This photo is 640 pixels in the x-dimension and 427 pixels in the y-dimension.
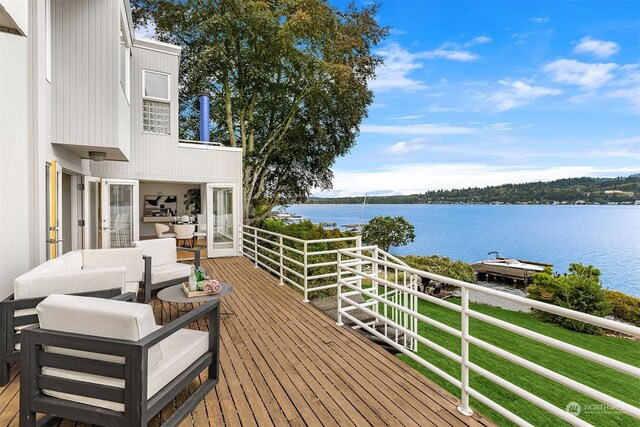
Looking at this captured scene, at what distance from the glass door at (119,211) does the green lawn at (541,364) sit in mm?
6980

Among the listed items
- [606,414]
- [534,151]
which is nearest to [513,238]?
[534,151]

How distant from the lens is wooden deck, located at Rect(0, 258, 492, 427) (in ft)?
7.61

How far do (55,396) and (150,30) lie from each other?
15.4m

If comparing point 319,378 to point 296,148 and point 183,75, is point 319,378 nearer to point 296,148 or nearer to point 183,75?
point 296,148

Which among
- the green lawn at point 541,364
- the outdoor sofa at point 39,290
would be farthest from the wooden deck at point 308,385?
the green lawn at point 541,364

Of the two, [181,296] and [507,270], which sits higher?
[181,296]

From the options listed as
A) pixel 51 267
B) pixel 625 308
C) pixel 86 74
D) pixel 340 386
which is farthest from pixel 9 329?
pixel 625 308

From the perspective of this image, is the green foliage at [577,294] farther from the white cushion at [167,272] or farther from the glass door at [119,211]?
the glass door at [119,211]

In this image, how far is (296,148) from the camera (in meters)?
15.9

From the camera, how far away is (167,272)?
5008mm

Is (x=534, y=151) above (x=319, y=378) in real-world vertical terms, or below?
above

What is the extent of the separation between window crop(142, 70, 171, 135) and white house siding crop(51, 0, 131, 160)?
4.00 m

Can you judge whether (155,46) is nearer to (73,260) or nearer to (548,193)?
(73,260)

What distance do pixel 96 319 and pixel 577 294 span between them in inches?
604
